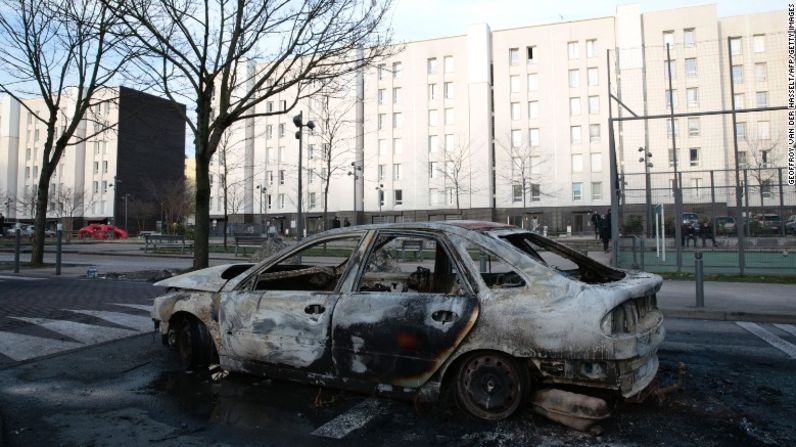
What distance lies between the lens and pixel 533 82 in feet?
173

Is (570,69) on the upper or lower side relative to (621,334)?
upper

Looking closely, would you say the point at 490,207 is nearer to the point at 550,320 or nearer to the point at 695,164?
the point at 695,164

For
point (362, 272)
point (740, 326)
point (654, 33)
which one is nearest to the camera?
point (362, 272)

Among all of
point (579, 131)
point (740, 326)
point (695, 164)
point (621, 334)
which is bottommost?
point (740, 326)

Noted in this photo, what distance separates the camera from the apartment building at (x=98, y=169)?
220 feet

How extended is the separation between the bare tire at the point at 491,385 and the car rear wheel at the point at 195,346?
252 centimetres

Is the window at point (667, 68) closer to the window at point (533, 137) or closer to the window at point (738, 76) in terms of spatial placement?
the window at point (738, 76)

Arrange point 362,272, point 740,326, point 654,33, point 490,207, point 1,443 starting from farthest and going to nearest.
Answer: point 490,207 → point 654,33 → point 740,326 → point 362,272 → point 1,443

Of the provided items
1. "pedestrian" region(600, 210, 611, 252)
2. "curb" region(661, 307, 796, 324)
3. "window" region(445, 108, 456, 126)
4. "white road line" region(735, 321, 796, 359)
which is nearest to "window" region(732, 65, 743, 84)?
"pedestrian" region(600, 210, 611, 252)

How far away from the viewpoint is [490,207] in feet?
175

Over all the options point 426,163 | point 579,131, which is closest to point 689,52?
point 579,131

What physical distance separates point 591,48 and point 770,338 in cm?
5001

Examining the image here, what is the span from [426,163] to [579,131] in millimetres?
16060

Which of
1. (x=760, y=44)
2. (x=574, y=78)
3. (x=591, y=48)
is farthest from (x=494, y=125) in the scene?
(x=760, y=44)
